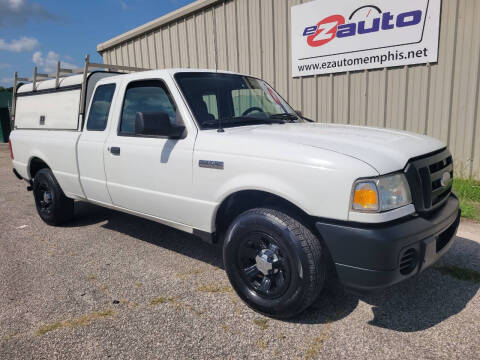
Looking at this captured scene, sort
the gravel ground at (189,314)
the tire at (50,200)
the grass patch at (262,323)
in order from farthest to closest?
the tire at (50,200) → the grass patch at (262,323) → the gravel ground at (189,314)

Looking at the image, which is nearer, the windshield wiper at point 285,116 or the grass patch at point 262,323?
the grass patch at point 262,323

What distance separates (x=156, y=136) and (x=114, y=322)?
5.34ft

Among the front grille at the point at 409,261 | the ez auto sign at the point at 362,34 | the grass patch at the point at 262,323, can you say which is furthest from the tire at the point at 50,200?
the ez auto sign at the point at 362,34

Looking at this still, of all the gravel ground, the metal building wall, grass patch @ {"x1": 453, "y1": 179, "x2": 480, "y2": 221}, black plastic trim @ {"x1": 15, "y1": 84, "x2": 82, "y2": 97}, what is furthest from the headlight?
the metal building wall

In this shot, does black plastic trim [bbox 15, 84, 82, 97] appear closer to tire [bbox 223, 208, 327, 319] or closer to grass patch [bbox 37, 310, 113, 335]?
grass patch [bbox 37, 310, 113, 335]

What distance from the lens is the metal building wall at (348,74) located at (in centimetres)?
610

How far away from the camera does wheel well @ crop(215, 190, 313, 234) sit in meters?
2.65

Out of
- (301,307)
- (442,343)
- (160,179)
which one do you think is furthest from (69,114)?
(442,343)

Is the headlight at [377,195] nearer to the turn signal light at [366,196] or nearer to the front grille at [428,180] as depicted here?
the turn signal light at [366,196]

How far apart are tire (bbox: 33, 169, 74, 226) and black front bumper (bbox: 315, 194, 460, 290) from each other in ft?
12.5

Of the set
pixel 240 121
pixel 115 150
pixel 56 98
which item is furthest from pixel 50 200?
pixel 240 121

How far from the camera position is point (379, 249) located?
7.25 feet

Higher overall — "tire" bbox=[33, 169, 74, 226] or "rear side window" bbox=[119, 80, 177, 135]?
"rear side window" bbox=[119, 80, 177, 135]

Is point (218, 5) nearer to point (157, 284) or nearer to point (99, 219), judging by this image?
point (99, 219)
